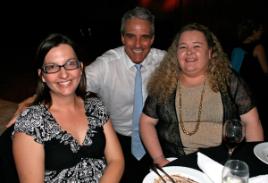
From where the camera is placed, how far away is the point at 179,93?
7.29ft

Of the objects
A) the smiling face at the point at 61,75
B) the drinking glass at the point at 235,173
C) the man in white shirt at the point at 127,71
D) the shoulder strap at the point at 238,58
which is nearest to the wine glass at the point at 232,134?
the drinking glass at the point at 235,173

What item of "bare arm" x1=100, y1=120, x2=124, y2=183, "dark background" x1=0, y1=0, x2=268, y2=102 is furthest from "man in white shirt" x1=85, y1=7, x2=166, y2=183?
"dark background" x1=0, y1=0, x2=268, y2=102

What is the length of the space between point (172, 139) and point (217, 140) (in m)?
0.31

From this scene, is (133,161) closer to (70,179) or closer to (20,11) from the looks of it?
(70,179)

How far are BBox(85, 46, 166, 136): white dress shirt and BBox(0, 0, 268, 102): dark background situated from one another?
2.25m

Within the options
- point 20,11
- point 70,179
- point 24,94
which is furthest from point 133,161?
point 20,11

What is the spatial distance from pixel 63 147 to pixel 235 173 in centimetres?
86

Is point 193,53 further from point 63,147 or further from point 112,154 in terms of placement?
point 63,147

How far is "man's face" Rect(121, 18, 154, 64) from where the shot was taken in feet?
8.14

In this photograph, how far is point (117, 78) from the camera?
2.61 metres

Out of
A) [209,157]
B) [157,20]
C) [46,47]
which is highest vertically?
[157,20]

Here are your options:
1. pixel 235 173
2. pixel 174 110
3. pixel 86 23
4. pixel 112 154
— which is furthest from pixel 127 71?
pixel 86 23

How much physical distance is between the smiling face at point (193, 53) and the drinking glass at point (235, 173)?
36.3 inches

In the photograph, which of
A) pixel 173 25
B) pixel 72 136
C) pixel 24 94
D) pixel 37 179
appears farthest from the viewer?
pixel 173 25
